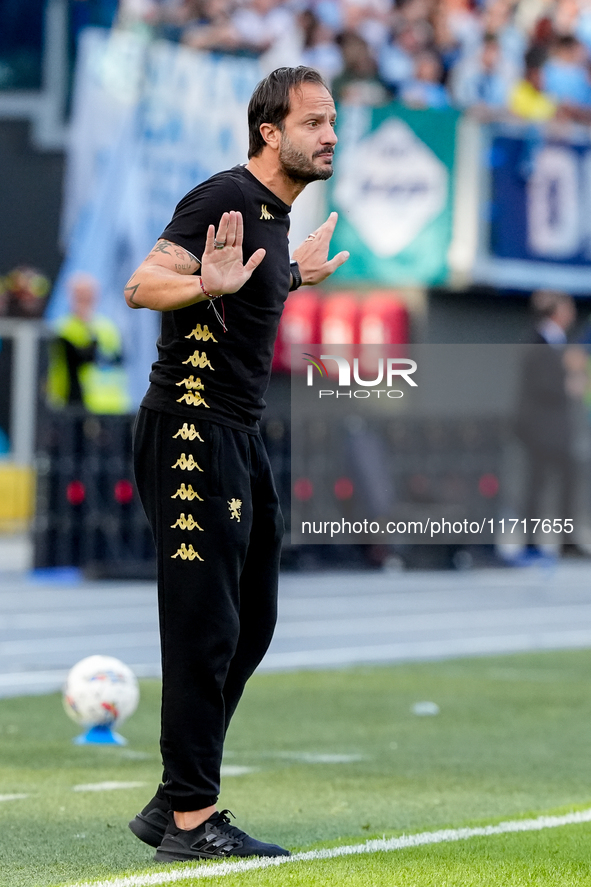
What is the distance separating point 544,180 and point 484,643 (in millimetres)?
12009

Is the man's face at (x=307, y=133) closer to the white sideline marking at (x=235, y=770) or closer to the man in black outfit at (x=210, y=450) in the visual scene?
the man in black outfit at (x=210, y=450)

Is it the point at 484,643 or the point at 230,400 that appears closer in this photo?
the point at 230,400

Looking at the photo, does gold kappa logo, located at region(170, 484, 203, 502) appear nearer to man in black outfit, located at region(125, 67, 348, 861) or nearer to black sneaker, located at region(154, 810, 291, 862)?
man in black outfit, located at region(125, 67, 348, 861)

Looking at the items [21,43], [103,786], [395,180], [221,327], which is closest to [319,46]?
[395,180]

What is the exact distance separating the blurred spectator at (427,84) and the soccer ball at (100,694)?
1684 cm

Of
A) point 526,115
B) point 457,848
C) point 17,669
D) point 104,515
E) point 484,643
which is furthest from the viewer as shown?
point 526,115

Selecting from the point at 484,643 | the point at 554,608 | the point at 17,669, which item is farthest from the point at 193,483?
the point at 554,608

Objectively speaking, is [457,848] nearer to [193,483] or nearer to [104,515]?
[193,483]

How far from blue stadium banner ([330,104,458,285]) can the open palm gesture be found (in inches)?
707

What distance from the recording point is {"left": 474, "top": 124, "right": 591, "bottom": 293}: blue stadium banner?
2245 cm

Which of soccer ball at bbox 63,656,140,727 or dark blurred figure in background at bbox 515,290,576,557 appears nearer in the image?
soccer ball at bbox 63,656,140,727

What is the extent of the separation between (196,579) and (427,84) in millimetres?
19768

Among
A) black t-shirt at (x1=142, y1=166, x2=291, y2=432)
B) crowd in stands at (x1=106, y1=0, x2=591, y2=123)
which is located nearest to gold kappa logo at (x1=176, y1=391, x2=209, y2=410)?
black t-shirt at (x1=142, y1=166, x2=291, y2=432)

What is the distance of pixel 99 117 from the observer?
2234 centimetres
